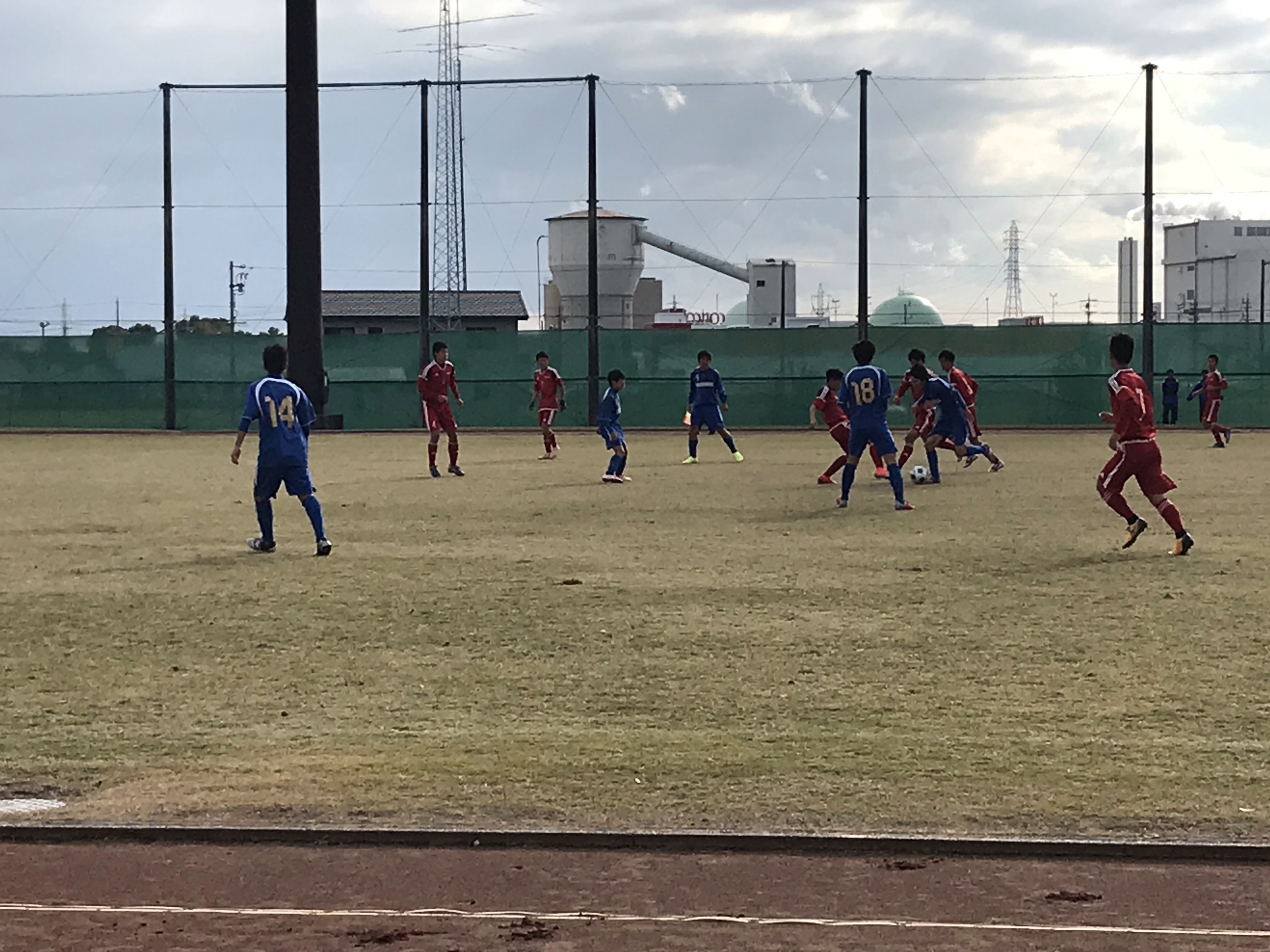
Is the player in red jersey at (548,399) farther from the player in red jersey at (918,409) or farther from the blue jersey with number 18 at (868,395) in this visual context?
the blue jersey with number 18 at (868,395)

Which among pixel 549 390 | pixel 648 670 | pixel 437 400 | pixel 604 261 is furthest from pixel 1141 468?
pixel 604 261

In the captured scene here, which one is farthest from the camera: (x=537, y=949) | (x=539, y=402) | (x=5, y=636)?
(x=539, y=402)

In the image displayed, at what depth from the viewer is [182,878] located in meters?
5.45

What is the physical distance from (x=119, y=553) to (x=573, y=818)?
32.0 feet

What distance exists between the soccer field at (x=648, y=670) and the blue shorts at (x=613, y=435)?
17.1 ft

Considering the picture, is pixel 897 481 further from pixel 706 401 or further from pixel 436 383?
pixel 706 401

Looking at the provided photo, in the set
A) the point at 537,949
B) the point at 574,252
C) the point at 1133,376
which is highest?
the point at 574,252

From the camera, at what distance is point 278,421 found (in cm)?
1493

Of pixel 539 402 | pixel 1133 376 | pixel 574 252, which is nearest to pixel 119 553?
pixel 1133 376

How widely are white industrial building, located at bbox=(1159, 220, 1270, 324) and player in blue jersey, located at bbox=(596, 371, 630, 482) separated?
205ft

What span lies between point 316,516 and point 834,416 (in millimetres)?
10501

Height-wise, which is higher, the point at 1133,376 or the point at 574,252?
the point at 574,252

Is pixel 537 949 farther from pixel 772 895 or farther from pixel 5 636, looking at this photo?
pixel 5 636

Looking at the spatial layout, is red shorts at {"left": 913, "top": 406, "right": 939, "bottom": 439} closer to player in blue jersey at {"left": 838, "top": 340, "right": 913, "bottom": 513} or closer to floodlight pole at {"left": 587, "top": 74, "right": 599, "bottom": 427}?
player in blue jersey at {"left": 838, "top": 340, "right": 913, "bottom": 513}
